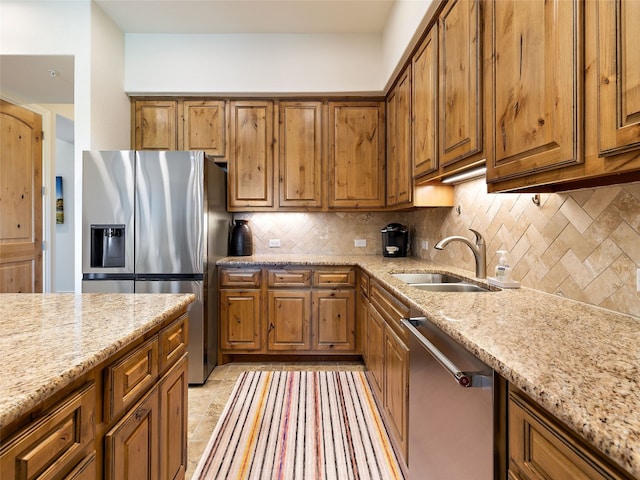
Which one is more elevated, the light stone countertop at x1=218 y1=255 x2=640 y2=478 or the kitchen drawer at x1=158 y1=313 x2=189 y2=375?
the light stone countertop at x1=218 y1=255 x2=640 y2=478

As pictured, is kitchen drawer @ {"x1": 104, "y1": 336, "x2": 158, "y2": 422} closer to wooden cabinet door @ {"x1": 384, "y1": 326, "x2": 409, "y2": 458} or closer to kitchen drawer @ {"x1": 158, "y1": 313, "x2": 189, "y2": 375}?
kitchen drawer @ {"x1": 158, "y1": 313, "x2": 189, "y2": 375}

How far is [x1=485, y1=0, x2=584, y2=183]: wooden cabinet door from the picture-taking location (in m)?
0.91

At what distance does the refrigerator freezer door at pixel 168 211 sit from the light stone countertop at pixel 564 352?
6.06 feet

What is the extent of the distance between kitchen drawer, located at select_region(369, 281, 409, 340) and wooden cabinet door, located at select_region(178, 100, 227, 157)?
2042mm

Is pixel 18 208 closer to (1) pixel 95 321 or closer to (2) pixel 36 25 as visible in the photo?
(2) pixel 36 25

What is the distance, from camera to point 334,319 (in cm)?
289

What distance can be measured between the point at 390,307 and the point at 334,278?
44.5 inches

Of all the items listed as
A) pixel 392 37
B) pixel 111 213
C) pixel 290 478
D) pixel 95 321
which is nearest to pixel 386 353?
pixel 290 478

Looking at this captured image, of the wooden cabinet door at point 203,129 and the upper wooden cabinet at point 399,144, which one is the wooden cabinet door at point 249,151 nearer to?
the wooden cabinet door at point 203,129

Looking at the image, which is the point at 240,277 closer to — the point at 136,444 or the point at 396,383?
the point at 396,383

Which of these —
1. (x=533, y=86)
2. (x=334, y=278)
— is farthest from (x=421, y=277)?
(x=533, y=86)

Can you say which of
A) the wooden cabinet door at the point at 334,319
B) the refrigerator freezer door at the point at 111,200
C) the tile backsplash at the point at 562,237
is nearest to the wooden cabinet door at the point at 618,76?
the tile backsplash at the point at 562,237

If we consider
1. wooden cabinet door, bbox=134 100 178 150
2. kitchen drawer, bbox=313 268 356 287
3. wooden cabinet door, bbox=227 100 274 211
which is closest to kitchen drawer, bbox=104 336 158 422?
kitchen drawer, bbox=313 268 356 287

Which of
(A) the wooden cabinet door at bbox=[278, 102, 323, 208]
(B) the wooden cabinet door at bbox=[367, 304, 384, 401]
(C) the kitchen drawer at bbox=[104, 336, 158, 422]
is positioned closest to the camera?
(C) the kitchen drawer at bbox=[104, 336, 158, 422]
